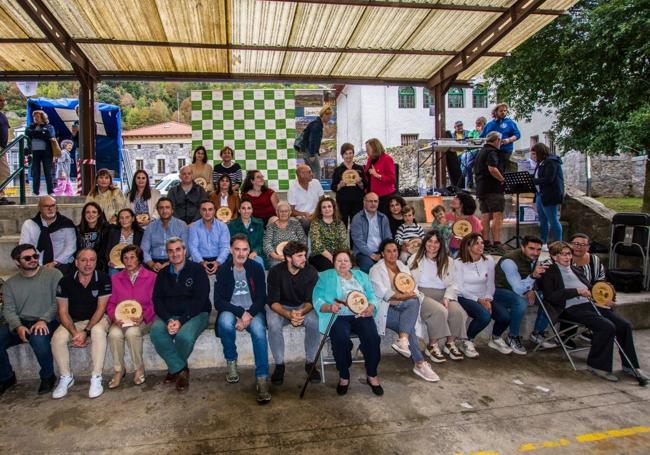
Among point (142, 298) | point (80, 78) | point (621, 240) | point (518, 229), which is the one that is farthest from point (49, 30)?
point (621, 240)

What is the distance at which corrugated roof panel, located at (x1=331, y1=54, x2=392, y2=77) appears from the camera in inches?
347

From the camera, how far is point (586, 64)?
364 inches

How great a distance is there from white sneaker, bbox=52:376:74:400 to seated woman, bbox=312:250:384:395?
93.7 inches

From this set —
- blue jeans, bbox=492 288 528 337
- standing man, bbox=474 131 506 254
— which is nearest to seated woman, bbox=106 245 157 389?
blue jeans, bbox=492 288 528 337

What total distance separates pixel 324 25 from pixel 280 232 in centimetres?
435

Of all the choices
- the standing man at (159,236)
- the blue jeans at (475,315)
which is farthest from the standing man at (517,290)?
the standing man at (159,236)

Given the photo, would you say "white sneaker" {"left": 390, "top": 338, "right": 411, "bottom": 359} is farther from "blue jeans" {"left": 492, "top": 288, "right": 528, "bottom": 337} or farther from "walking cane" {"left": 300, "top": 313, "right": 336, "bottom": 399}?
"blue jeans" {"left": 492, "top": 288, "right": 528, "bottom": 337}

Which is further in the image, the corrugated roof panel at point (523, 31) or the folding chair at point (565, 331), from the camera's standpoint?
the corrugated roof panel at point (523, 31)

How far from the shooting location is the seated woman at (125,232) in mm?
5062

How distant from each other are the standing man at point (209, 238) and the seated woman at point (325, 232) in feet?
3.38

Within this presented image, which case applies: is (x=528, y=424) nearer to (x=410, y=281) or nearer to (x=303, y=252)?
(x=410, y=281)

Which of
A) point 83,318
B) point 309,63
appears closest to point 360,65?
point 309,63

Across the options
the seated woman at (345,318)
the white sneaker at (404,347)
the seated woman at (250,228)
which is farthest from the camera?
the seated woman at (250,228)

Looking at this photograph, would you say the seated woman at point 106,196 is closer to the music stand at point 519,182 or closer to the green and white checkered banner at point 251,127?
the green and white checkered banner at point 251,127
